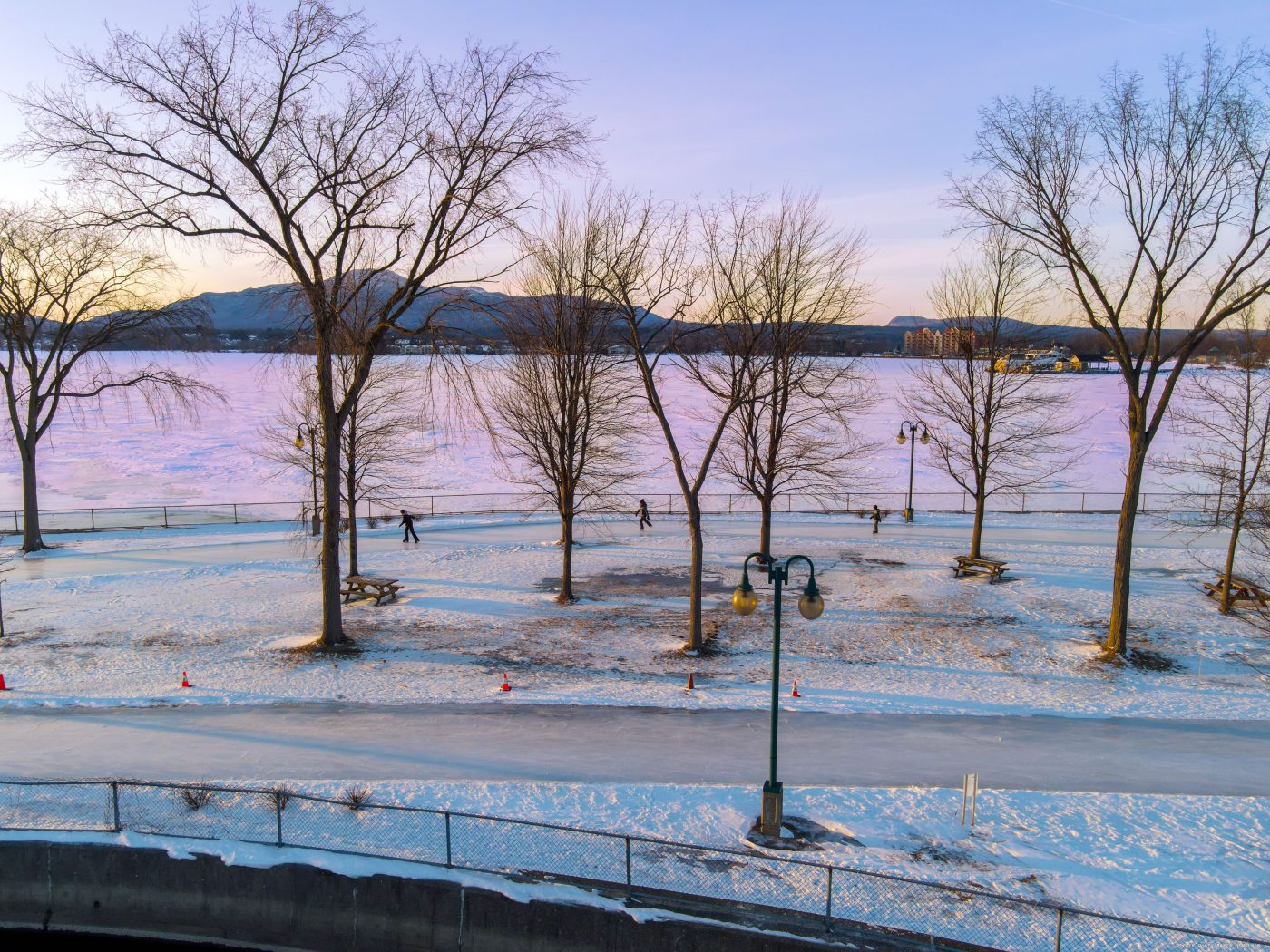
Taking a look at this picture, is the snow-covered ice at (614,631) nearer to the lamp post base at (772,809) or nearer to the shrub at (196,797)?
the shrub at (196,797)

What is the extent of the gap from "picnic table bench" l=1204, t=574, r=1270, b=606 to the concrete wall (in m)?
17.4

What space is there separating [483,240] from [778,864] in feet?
40.4

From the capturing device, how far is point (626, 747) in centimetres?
1245

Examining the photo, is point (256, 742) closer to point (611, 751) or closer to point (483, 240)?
point (611, 751)

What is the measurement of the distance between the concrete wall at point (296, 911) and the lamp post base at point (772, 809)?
185 cm

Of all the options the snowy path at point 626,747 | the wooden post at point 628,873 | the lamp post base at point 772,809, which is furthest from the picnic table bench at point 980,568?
the wooden post at point 628,873

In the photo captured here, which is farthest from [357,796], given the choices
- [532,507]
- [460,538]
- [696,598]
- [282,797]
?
[532,507]

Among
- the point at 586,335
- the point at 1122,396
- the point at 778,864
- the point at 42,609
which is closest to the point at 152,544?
the point at 42,609

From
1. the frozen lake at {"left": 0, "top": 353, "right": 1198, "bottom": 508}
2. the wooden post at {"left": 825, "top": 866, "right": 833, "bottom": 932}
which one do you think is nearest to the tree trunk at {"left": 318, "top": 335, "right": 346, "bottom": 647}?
the wooden post at {"left": 825, "top": 866, "right": 833, "bottom": 932}

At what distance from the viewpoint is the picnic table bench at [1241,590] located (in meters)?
19.5

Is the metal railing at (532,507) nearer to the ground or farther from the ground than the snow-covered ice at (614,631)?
farther from the ground

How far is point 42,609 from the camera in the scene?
20016mm

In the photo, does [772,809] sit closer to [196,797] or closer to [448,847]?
[448,847]

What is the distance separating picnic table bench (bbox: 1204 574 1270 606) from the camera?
64.1 ft
